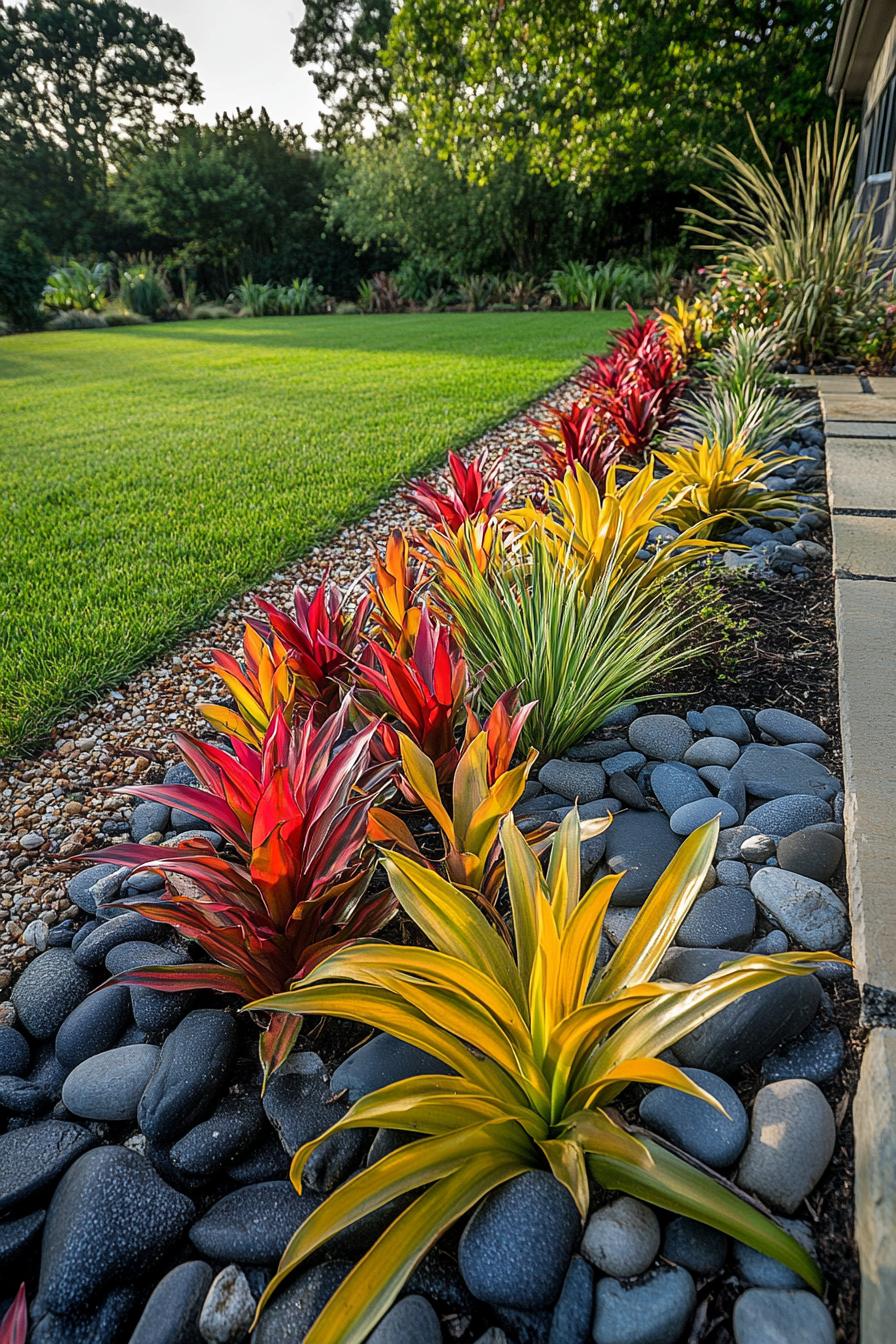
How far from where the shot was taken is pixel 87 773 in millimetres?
2020

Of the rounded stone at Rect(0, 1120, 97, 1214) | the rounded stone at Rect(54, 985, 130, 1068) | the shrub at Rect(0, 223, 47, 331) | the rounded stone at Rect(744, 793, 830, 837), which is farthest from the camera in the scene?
the shrub at Rect(0, 223, 47, 331)

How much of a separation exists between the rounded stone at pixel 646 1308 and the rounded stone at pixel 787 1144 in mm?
139

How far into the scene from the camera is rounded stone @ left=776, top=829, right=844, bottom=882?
1.39 meters

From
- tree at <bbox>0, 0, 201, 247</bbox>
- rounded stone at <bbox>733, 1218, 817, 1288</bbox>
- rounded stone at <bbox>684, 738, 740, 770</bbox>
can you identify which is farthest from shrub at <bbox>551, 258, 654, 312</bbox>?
tree at <bbox>0, 0, 201, 247</bbox>

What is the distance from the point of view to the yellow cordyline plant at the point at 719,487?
2883 millimetres

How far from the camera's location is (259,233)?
19.0 metres

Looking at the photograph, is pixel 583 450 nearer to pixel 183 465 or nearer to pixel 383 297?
pixel 183 465

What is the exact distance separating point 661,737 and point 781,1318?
113 centimetres

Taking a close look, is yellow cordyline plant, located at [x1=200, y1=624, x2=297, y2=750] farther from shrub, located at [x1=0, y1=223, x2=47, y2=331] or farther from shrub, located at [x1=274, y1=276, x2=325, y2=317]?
shrub, located at [x1=274, y1=276, x2=325, y2=317]

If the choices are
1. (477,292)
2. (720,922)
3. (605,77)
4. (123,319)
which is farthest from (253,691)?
(123,319)

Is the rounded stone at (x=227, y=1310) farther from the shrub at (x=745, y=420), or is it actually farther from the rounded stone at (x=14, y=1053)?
the shrub at (x=745, y=420)

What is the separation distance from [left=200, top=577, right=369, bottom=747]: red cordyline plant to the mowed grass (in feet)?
2.43

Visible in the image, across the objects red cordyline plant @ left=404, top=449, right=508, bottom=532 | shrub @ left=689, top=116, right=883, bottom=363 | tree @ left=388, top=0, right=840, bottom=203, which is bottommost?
red cordyline plant @ left=404, top=449, right=508, bottom=532

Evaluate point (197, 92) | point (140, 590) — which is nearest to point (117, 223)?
point (197, 92)
